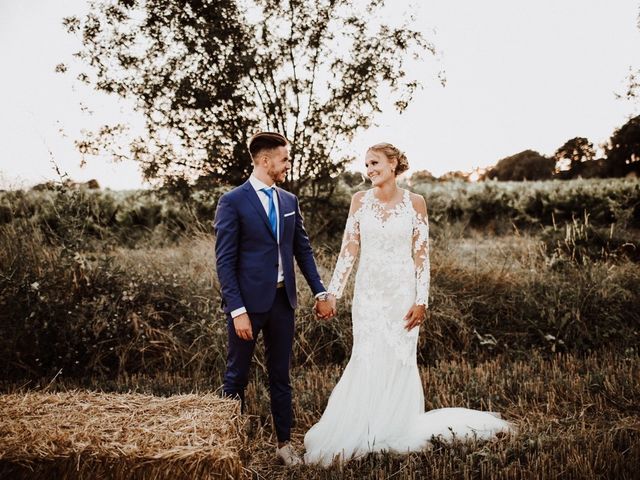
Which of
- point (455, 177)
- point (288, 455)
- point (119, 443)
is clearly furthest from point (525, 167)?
point (119, 443)

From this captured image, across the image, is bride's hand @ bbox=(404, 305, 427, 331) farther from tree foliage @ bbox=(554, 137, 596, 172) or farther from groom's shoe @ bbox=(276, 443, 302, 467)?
tree foliage @ bbox=(554, 137, 596, 172)

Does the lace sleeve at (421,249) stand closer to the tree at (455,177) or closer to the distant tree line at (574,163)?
the distant tree line at (574,163)

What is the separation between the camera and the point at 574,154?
32.3 meters

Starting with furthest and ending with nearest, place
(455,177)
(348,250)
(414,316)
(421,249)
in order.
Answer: (455,177), (348,250), (421,249), (414,316)

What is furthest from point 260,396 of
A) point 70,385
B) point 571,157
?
point 571,157

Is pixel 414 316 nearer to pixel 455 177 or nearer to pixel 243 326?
pixel 243 326

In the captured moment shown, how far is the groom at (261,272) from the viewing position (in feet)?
10.6

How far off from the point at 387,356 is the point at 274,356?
90cm

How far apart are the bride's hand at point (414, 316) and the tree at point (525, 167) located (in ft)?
119

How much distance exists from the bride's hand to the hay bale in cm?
157

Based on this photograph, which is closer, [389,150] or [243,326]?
[243,326]

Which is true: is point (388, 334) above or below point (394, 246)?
below

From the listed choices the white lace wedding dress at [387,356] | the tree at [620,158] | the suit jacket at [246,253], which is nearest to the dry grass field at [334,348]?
the white lace wedding dress at [387,356]

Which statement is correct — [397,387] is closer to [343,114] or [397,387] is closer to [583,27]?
[343,114]
